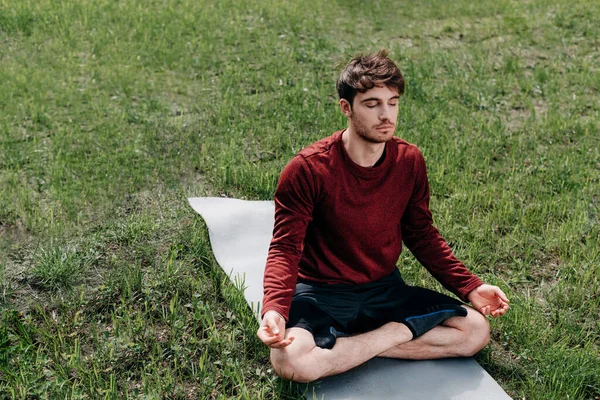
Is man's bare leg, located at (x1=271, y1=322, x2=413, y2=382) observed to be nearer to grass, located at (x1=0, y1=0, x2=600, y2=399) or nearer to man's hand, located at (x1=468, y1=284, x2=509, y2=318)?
grass, located at (x1=0, y1=0, x2=600, y2=399)

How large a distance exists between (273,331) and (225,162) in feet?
8.90

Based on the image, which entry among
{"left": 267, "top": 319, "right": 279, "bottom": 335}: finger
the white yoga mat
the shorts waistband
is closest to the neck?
the shorts waistband

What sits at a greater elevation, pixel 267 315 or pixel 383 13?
pixel 383 13

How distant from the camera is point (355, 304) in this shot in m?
4.05

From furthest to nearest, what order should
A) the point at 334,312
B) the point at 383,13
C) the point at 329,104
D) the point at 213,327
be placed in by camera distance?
A: 1. the point at 383,13
2. the point at 329,104
3. the point at 213,327
4. the point at 334,312

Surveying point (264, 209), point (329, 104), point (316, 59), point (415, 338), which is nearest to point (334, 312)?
point (415, 338)

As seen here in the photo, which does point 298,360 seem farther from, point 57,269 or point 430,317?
point 57,269

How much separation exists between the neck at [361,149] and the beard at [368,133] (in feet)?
0.14

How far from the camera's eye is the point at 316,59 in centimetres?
798

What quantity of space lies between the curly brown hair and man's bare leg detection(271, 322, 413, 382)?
4.00 feet

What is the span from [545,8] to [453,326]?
268 inches

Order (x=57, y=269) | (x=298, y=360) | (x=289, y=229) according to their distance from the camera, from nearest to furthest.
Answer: (x=298, y=360) < (x=289, y=229) < (x=57, y=269)

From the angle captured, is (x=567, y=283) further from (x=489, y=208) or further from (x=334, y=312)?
(x=334, y=312)

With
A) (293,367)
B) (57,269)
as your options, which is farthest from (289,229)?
(57,269)
